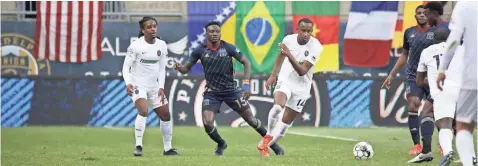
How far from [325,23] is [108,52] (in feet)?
16.5

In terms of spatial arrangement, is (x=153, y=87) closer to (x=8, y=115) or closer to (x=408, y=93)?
(x=408, y=93)

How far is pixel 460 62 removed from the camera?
40.7 ft

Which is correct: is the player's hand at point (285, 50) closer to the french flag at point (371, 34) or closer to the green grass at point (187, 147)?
the green grass at point (187, 147)

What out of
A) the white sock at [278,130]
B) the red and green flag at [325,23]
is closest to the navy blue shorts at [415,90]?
the white sock at [278,130]

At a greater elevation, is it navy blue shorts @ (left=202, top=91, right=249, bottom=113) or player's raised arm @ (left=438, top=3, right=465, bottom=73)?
player's raised arm @ (left=438, top=3, right=465, bottom=73)

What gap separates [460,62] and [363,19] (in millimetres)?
14938

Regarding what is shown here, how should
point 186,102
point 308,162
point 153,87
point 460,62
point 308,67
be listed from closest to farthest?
point 460,62 < point 308,162 < point 308,67 < point 153,87 < point 186,102

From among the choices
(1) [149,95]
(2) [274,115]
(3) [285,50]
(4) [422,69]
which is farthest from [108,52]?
(4) [422,69]

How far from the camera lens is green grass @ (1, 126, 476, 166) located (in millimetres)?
14820

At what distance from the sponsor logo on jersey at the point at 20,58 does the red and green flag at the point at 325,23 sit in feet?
19.3

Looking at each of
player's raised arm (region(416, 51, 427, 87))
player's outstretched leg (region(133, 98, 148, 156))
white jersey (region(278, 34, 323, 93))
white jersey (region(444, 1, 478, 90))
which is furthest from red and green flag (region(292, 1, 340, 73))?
white jersey (region(444, 1, 478, 90))

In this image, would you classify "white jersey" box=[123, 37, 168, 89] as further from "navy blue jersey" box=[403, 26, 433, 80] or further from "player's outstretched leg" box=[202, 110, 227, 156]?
"navy blue jersey" box=[403, 26, 433, 80]

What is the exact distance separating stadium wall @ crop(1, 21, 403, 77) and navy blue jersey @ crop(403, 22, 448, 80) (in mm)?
9984

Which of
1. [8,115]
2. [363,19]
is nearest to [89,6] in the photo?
[8,115]
